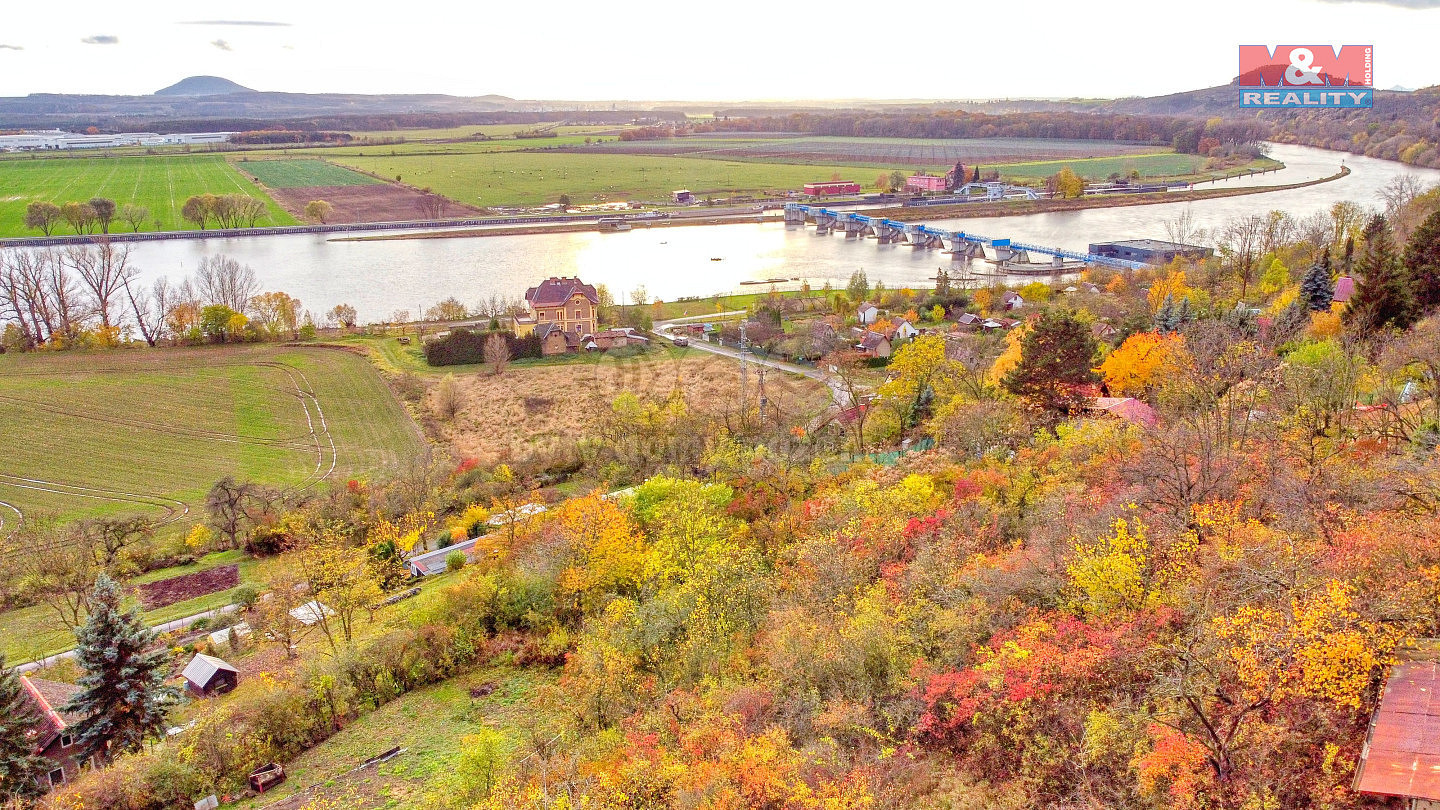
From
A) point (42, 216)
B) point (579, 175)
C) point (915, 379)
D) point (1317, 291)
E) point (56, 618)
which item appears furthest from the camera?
point (579, 175)

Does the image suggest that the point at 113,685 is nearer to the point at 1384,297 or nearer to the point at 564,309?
the point at 564,309

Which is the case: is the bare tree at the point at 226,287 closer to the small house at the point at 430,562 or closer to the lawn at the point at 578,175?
the small house at the point at 430,562

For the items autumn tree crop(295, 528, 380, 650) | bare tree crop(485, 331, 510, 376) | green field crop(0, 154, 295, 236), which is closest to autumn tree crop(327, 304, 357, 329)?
bare tree crop(485, 331, 510, 376)

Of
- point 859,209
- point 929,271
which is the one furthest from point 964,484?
point 859,209

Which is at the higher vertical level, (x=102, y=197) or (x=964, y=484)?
(x=102, y=197)

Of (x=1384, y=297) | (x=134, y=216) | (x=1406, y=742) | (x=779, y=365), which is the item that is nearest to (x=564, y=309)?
(x=779, y=365)

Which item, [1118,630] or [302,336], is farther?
[302,336]

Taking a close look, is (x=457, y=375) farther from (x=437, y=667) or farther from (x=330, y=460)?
(x=437, y=667)

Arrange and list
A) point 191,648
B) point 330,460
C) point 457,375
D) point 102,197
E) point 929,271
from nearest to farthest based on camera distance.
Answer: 1. point 191,648
2. point 330,460
3. point 457,375
4. point 929,271
5. point 102,197
